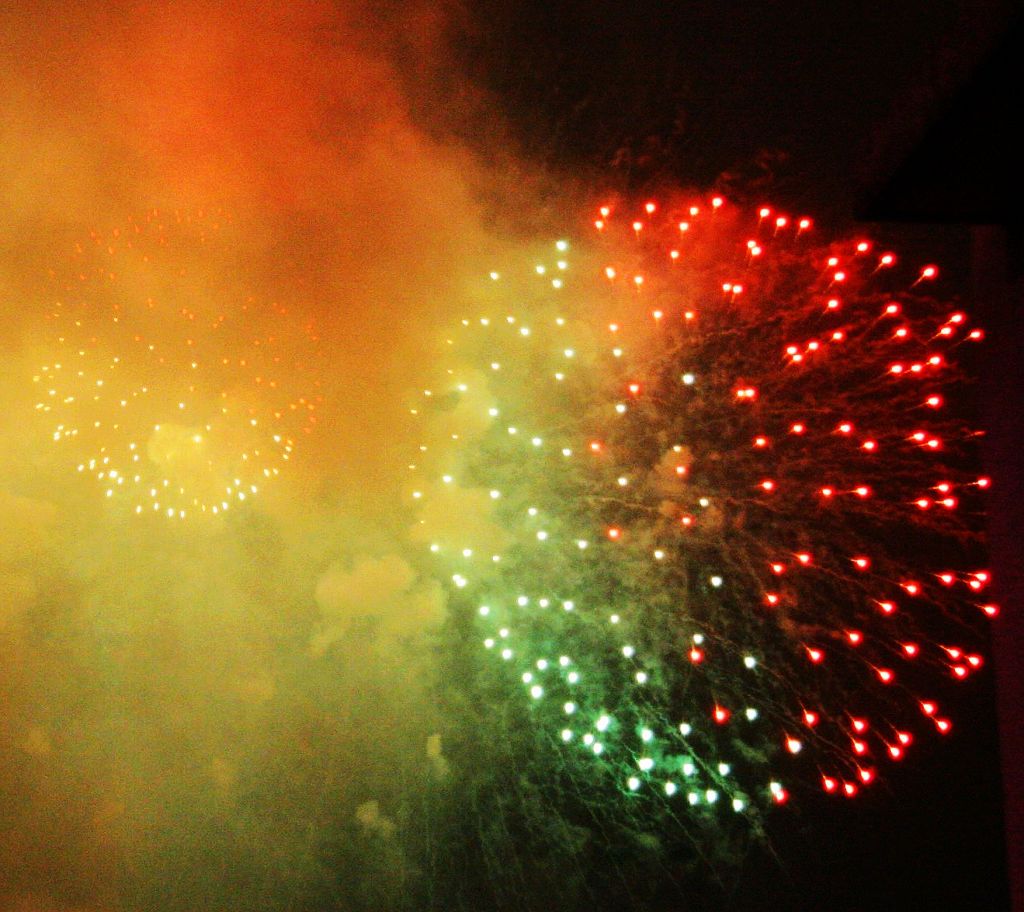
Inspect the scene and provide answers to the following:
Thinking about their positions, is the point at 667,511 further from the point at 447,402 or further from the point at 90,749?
the point at 90,749

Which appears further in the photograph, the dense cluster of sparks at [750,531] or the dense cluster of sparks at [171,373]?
the dense cluster of sparks at [171,373]

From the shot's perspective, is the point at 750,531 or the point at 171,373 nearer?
the point at 750,531

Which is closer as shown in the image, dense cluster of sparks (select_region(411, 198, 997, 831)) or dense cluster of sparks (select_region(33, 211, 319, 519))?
dense cluster of sparks (select_region(411, 198, 997, 831))

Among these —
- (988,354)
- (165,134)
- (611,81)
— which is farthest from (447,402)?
Result: (988,354)

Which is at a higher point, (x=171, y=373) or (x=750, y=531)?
(x=171, y=373)

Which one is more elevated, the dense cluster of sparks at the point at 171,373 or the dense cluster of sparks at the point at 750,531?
the dense cluster of sparks at the point at 171,373
